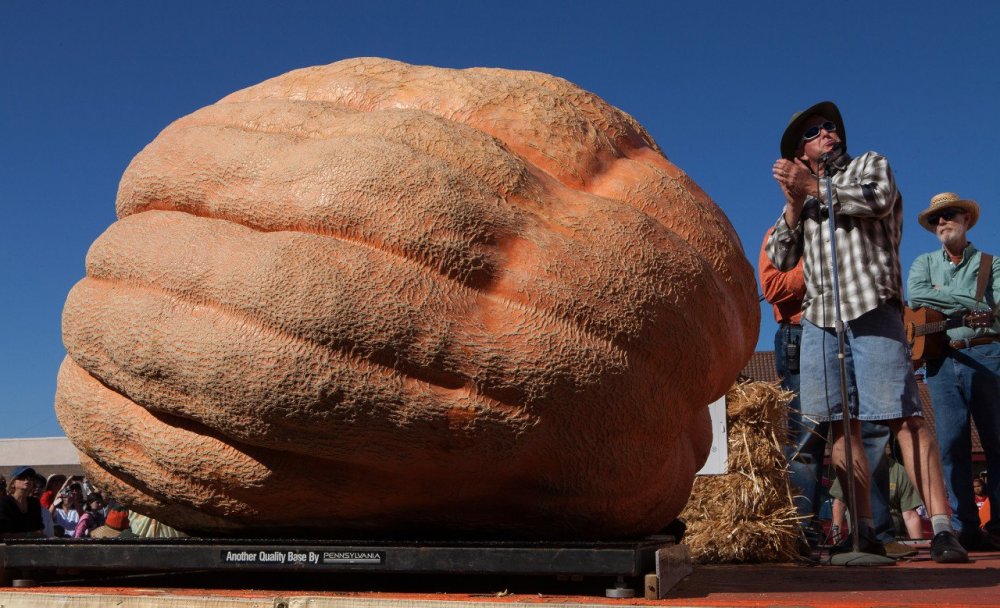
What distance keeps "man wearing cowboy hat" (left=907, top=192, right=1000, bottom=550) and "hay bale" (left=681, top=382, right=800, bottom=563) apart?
914 mm

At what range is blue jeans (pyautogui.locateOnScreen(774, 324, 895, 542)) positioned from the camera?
183 inches

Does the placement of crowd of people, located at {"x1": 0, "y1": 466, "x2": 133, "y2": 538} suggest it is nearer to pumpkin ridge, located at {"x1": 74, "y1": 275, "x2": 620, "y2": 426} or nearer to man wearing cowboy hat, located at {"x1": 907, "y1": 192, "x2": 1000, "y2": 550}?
pumpkin ridge, located at {"x1": 74, "y1": 275, "x2": 620, "y2": 426}

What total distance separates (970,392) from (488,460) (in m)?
3.99

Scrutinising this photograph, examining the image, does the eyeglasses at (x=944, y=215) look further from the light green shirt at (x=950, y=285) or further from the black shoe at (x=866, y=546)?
the black shoe at (x=866, y=546)

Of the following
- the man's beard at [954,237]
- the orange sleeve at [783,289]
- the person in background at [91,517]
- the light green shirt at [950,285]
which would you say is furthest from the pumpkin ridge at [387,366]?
the person in background at [91,517]

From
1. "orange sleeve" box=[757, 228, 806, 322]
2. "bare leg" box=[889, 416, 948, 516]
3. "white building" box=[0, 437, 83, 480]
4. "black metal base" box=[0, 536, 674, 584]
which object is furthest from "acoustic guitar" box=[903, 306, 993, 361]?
"white building" box=[0, 437, 83, 480]

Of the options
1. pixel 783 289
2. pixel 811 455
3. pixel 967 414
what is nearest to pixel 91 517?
pixel 783 289

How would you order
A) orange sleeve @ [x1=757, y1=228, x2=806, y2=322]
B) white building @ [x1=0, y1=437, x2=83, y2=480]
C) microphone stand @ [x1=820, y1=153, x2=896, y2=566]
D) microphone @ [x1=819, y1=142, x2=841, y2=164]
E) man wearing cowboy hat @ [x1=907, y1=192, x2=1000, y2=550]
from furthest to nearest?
1. white building @ [x1=0, y1=437, x2=83, y2=480]
2. orange sleeve @ [x1=757, y1=228, x2=806, y2=322]
3. man wearing cowboy hat @ [x1=907, y1=192, x2=1000, y2=550]
4. microphone @ [x1=819, y1=142, x2=841, y2=164]
5. microphone stand @ [x1=820, y1=153, x2=896, y2=566]

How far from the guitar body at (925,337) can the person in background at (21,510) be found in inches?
237

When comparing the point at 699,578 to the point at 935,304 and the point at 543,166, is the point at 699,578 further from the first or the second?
the point at 935,304

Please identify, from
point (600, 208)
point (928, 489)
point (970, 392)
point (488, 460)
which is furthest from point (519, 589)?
point (970, 392)

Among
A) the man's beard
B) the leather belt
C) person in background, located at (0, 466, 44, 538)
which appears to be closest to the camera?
the leather belt

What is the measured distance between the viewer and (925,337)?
5.68m

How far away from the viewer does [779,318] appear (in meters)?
5.78
